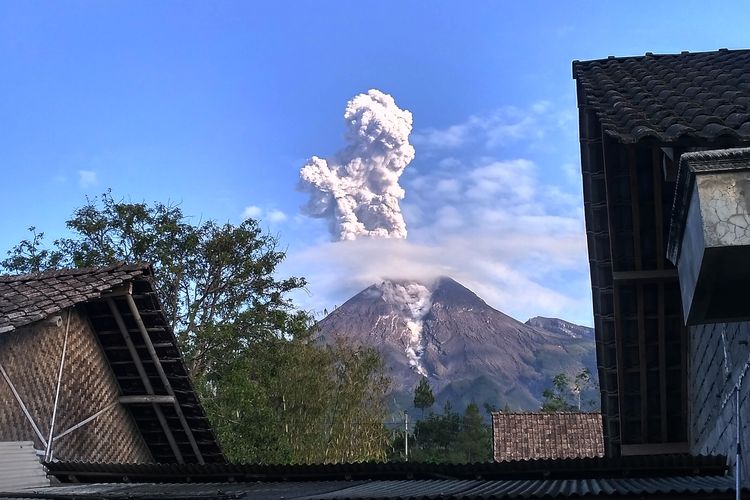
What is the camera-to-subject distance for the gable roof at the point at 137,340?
9.17 metres

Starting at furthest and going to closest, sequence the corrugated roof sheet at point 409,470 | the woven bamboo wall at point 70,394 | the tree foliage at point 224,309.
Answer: the tree foliage at point 224,309, the woven bamboo wall at point 70,394, the corrugated roof sheet at point 409,470

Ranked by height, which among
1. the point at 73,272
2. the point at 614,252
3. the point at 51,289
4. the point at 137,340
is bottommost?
the point at 137,340

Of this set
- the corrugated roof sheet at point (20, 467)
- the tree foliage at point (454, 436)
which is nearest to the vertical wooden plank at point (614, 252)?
the corrugated roof sheet at point (20, 467)

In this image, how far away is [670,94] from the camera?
18.1 ft

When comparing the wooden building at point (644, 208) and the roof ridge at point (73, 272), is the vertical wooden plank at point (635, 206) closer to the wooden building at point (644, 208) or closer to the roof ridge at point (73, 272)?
the wooden building at point (644, 208)

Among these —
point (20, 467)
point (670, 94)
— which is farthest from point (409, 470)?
point (20, 467)

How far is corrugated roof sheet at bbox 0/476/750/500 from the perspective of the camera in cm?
438

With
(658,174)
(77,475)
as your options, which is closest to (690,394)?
(658,174)

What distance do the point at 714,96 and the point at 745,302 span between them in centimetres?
314

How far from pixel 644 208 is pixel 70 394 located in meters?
8.30

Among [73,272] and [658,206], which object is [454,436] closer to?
[73,272]

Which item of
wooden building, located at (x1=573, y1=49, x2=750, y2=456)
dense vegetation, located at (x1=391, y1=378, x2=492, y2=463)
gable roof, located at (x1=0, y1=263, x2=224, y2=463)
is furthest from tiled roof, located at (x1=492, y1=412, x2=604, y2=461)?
dense vegetation, located at (x1=391, y1=378, x2=492, y2=463)

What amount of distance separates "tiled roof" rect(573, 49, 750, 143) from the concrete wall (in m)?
1.42

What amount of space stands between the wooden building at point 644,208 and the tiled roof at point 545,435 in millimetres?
15970
